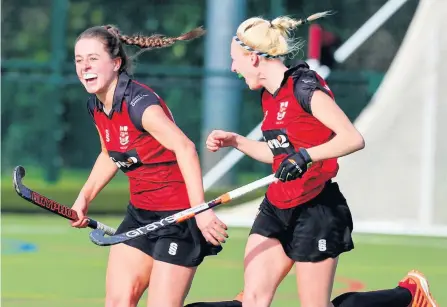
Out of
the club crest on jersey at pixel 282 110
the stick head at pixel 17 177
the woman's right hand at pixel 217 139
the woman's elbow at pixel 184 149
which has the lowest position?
the stick head at pixel 17 177

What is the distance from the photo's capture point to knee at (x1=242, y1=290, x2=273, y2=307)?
6.38 meters

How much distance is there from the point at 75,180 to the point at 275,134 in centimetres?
892

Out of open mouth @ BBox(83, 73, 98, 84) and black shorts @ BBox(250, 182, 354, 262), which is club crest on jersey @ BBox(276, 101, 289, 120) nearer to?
black shorts @ BBox(250, 182, 354, 262)

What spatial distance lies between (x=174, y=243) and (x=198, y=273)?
3595mm

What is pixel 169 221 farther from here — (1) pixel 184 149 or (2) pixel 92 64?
A: (2) pixel 92 64

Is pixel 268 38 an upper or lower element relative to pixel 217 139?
upper

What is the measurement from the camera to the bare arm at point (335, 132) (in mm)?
6004

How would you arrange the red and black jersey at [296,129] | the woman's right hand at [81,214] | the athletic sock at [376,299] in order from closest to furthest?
the red and black jersey at [296,129]
the woman's right hand at [81,214]
the athletic sock at [376,299]

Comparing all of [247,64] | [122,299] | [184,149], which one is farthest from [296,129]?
[122,299]

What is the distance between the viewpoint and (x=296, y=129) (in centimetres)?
625

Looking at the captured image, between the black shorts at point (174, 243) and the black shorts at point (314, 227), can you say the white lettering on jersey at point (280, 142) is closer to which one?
the black shorts at point (314, 227)

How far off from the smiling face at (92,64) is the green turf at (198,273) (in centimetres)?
234

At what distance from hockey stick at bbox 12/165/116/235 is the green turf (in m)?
1.75

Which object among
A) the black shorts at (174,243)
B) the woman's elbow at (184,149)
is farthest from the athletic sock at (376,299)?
the woman's elbow at (184,149)
